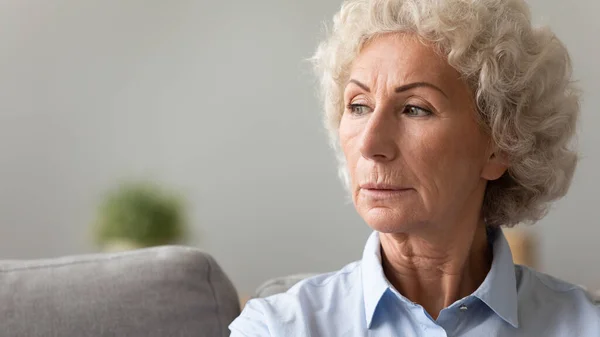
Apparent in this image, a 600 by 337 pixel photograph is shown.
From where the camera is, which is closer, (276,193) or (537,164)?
(537,164)

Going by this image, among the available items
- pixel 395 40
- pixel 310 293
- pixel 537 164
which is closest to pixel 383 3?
pixel 395 40

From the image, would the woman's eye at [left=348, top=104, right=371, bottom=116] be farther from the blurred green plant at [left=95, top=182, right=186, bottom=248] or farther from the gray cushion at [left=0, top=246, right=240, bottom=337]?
the blurred green plant at [left=95, top=182, right=186, bottom=248]

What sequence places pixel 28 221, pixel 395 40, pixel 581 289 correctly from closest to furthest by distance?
pixel 395 40, pixel 581 289, pixel 28 221

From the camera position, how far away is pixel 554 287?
1.72m

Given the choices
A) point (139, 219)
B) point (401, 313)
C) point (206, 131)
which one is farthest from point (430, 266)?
point (206, 131)

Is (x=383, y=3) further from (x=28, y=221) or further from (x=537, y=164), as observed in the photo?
(x=28, y=221)

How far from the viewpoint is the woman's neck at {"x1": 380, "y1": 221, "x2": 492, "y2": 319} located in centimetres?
165

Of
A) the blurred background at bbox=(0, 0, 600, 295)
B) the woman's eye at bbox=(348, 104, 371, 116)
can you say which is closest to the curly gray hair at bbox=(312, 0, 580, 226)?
the woman's eye at bbox=(348, 104, 371, 116)

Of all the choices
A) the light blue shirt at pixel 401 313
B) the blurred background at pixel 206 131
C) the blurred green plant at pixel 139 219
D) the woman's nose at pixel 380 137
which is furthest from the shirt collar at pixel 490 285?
the blurred background at pixel 206 131

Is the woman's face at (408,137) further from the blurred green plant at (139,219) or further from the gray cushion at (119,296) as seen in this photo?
the blurred green plant at (139,219)

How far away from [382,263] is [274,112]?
75.2 inches

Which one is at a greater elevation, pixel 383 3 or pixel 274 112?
pixel 383 3

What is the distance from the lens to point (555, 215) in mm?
3533

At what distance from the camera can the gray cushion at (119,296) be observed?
161 centimetres
